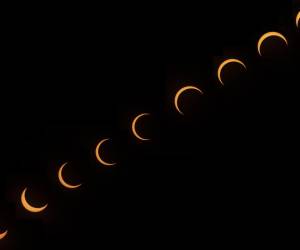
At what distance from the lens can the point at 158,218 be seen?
760mm

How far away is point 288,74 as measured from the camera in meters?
0.70

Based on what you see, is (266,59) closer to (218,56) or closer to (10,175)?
(218,56)

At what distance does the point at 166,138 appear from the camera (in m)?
0.70

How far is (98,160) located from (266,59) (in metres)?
0.33

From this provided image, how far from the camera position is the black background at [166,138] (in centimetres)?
71

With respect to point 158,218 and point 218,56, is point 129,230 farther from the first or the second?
point 218,56

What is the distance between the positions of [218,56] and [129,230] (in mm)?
353

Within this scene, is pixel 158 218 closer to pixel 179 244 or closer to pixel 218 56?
pixel 179 244

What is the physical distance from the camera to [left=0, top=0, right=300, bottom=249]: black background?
2.31 feet

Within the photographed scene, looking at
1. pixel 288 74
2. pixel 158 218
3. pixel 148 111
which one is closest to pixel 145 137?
pixel 148 111

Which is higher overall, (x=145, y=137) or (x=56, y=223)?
(x=145, y=137)

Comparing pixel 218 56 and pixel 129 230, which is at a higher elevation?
pixel 218 56

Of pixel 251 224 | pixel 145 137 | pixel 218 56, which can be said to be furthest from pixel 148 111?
pixel 251 224

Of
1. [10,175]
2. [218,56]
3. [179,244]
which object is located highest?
[218,56]
